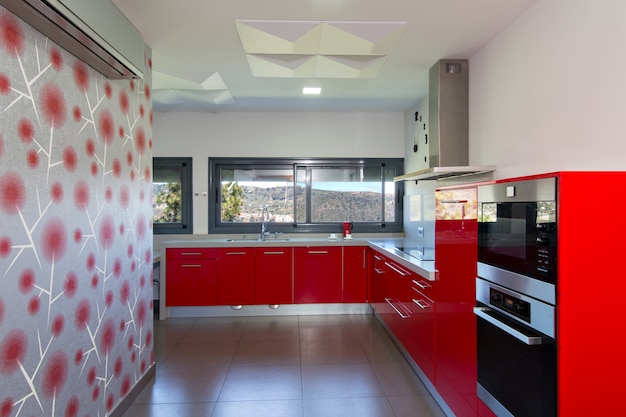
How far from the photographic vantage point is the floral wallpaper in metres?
1.47

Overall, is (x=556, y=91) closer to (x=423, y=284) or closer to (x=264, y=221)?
(x=423, y=284)

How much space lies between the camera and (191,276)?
4277 millimetres

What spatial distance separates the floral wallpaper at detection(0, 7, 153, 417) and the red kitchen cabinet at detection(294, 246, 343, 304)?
2006mm

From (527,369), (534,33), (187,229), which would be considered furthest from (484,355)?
(187,229)

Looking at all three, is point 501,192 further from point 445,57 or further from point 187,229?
point 187,229

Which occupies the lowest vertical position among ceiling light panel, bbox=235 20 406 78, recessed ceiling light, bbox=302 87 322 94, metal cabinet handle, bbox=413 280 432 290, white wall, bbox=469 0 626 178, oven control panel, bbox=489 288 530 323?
metal cabinet handle, bbox=413 280 432 290

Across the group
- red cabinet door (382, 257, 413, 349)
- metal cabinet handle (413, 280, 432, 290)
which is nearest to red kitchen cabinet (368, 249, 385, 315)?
red cabinet door (382, 257, 413, 349)

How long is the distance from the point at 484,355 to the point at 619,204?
0.92 meters

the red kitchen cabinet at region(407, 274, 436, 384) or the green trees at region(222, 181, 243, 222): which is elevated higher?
the green trees at region(222, 181, 243, 222)

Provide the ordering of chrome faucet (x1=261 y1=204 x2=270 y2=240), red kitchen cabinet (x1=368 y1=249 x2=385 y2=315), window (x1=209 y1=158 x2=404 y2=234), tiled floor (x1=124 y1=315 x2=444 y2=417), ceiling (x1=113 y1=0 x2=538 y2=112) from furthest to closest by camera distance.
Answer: window (x1=209 y1=158 x2=404 y2=234), chrome faucet (x1=261 y1=204 x2=270 y2=240), red kitchen cabinet (x1=368 y1=249 x2=385 y2=315), tiled floor (x1=124 y1=315 x2=444 y2=417), ceiling (x1=113 y1=0 x2=538 y2=112)

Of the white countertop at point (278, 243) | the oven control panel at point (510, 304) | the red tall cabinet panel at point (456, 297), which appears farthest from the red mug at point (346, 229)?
the oven control panel at point (510, 304)

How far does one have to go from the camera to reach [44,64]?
166 cm

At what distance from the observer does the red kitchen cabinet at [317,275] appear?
434cm

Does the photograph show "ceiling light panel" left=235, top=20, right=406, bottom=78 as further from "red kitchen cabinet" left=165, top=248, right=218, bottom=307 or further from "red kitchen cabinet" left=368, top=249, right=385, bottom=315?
"red kitchen cabinet" left=165, top=248, right=218, bottom=307
